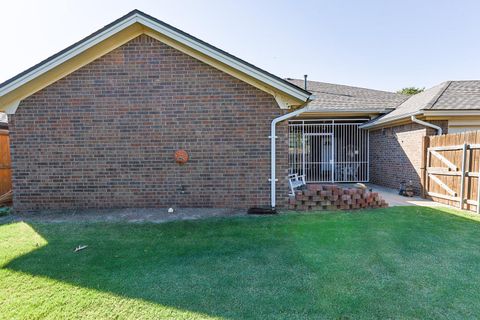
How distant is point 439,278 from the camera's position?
3.26m

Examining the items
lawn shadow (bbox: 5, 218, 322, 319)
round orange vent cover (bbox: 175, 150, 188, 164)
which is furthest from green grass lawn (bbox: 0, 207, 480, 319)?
round orange vent cover (bbox: 175, 150, 188, 164)

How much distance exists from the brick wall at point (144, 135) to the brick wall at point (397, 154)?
5431 mm

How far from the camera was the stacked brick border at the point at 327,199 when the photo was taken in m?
6.66

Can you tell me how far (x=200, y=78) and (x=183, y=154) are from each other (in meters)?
1.97

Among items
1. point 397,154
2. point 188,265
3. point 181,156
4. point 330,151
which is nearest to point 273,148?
point 181,156

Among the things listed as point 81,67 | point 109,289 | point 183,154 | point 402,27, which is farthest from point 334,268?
point 402,27

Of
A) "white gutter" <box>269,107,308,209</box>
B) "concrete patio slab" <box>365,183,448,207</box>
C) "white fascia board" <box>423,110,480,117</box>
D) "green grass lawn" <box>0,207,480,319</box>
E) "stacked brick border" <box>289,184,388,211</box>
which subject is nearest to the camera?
"green grass lawn" <box>0,207,480,319</box>

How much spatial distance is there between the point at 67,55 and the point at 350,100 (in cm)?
1130

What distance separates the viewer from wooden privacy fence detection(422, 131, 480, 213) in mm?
6555

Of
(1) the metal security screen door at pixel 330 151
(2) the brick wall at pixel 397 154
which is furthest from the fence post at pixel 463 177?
(1) the metal security screen door at pixel 330 151

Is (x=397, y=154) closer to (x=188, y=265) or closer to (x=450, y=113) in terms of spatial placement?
(x=450, y=113)

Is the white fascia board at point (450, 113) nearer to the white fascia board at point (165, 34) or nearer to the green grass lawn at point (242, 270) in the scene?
the green grass lawn at point (242, 270)

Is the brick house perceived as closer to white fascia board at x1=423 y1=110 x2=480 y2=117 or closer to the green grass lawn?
the green grass lawn

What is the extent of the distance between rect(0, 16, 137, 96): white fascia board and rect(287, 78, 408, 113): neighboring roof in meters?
6.61
